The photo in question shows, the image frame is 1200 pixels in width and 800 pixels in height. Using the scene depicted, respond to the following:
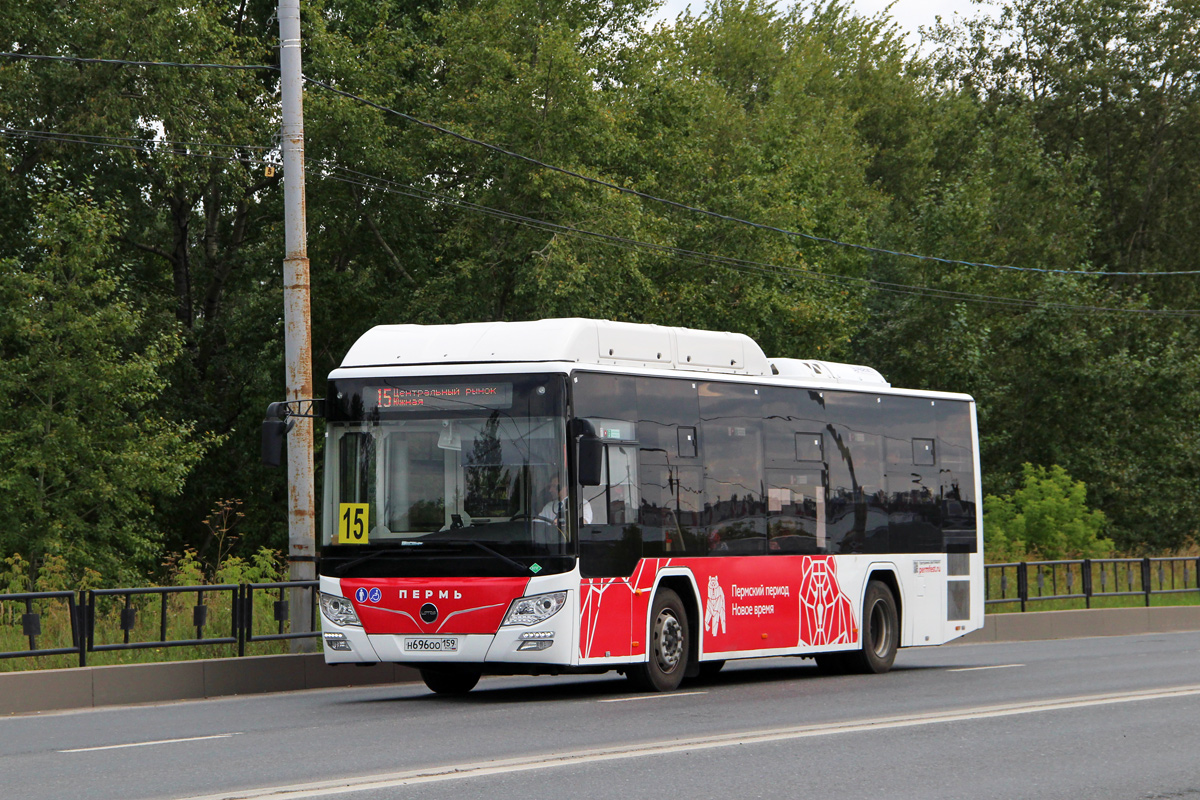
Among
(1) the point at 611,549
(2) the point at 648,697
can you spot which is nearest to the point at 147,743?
(1) the point at 611,549

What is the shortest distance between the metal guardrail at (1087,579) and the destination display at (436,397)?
1358cm

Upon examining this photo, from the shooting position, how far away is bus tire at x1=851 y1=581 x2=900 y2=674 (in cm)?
1855

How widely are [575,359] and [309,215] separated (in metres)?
24.9

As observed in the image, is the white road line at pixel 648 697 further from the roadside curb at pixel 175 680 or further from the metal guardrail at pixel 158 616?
the metal guardrail at pixel 158 616

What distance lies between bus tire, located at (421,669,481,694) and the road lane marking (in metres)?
5.06

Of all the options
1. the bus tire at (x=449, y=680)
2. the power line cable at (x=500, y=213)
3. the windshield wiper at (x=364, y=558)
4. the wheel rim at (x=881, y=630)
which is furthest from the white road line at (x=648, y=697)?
the power line cable at (x=500, y=213)

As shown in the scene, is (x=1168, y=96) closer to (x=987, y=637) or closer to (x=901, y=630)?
(x=987, y=637)

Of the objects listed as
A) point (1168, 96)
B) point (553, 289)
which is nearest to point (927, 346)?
point (1168, 96)

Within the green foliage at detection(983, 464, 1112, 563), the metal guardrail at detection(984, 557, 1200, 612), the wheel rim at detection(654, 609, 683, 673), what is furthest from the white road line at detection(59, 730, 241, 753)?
the green foliage at detection(983, 464, 1112, 563)

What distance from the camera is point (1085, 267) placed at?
166ft

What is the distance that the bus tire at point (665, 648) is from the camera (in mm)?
15422

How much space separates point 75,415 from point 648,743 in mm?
22738

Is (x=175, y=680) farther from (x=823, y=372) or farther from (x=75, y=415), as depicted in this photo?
(x=75, y=415)

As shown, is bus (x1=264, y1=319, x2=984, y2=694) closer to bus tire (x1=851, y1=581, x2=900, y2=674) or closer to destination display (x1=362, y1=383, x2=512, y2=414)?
destination display (x1=362, y1=383, x2=512, y2=414)
